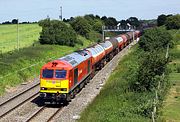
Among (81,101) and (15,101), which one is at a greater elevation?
(81,101)

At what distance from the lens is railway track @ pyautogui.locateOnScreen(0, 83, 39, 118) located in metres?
29.3

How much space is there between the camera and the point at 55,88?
29281mm

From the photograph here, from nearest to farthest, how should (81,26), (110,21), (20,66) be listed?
(20,66)
(81,26)
(110,21)

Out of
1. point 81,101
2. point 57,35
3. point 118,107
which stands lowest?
point 81,101

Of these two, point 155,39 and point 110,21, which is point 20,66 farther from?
point 110,21

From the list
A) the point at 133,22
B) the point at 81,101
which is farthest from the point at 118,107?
the point at 133,22

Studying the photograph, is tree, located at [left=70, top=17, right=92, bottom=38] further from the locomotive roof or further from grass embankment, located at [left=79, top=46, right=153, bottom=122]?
grass embankment, located at [left=79, top=46, right=153, bottom=122]

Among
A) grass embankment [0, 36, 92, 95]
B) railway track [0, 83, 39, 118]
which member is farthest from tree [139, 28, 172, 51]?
railway track [0, 83, 39, 118]

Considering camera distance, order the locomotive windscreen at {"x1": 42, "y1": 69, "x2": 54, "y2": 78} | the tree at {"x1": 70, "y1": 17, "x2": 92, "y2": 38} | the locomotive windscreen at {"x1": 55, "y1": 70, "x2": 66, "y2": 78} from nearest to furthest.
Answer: the locomotive windscreen at {"x1": 55, "y1": 70, "x2": 66, "y2": 78} → the locomotive windscreen at {"x1": 42, "y1": 69, "x2": 54, "y2": 78} → the tree at {"x1": 70, "y1": 17, "x2": 92, "y2": 38}

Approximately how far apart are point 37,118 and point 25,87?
13.9 m

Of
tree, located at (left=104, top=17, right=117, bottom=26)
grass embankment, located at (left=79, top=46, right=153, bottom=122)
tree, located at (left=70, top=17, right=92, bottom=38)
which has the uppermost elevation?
tree, located at (left=104, top=17, right=117, bottom=26)

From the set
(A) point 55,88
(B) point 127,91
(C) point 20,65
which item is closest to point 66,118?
(A) point 55,88

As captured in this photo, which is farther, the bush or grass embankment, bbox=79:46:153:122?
the bush

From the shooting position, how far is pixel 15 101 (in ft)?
107
